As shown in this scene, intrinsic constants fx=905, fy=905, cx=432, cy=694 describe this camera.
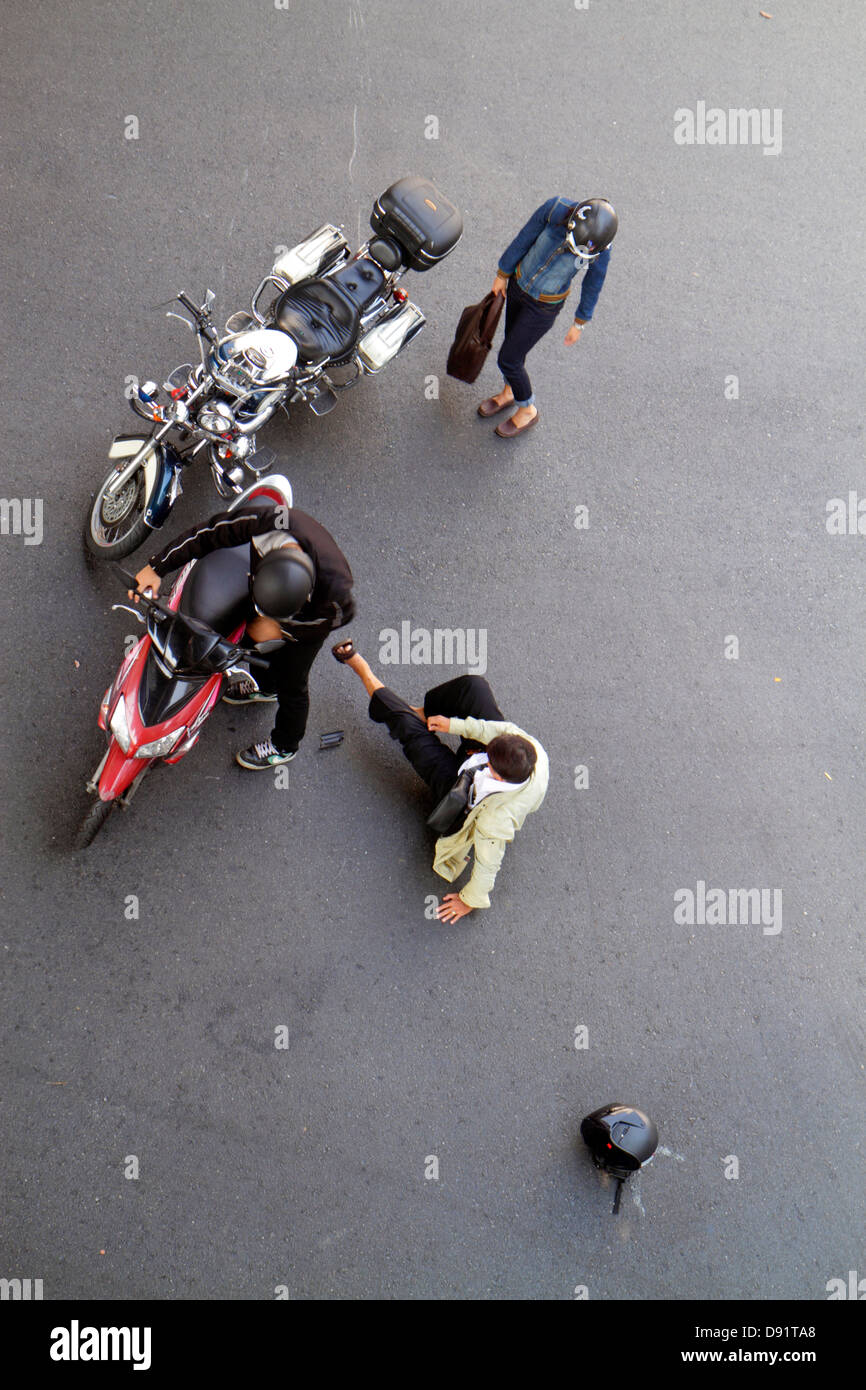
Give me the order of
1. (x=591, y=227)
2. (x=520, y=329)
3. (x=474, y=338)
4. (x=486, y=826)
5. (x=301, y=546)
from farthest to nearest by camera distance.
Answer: (x=474, y=338) → (x=520, y=329) → (x=591, y=227) → (x=486, y=826) → (x=301, y=546)

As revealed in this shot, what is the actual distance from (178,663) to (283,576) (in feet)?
2.22

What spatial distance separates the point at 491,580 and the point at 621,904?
2.01m

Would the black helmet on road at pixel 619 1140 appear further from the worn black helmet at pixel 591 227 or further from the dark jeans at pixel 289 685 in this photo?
the worn black helmet at pixel 591 227

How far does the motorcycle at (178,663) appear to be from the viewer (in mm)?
3932

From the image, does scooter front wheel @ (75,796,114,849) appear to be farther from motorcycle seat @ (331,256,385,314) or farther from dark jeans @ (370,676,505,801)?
motorcycle seat @ (331,256,385,314)

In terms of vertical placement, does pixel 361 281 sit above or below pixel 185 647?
above

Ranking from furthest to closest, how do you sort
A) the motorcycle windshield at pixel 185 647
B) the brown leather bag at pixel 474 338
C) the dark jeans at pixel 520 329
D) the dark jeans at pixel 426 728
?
the brown leather bag at pixel 474 338 → the dark jeans at pixel 520 329 → the dark jeans at pixel 426 728 → the motorcycle windshield at pixel 185 647

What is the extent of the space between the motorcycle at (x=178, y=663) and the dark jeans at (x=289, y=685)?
0.46 ft

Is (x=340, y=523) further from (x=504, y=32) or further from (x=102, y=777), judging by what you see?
(x=504, y=32)

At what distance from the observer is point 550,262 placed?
479 centimetres

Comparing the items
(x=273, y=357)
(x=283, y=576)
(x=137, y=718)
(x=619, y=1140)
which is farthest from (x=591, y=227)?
(x=619, y=1140)

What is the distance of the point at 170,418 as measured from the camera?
14.3 feet

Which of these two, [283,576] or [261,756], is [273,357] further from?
[261,756]

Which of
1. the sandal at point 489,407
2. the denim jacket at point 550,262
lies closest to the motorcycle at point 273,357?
the denim jacket at point 550,262
